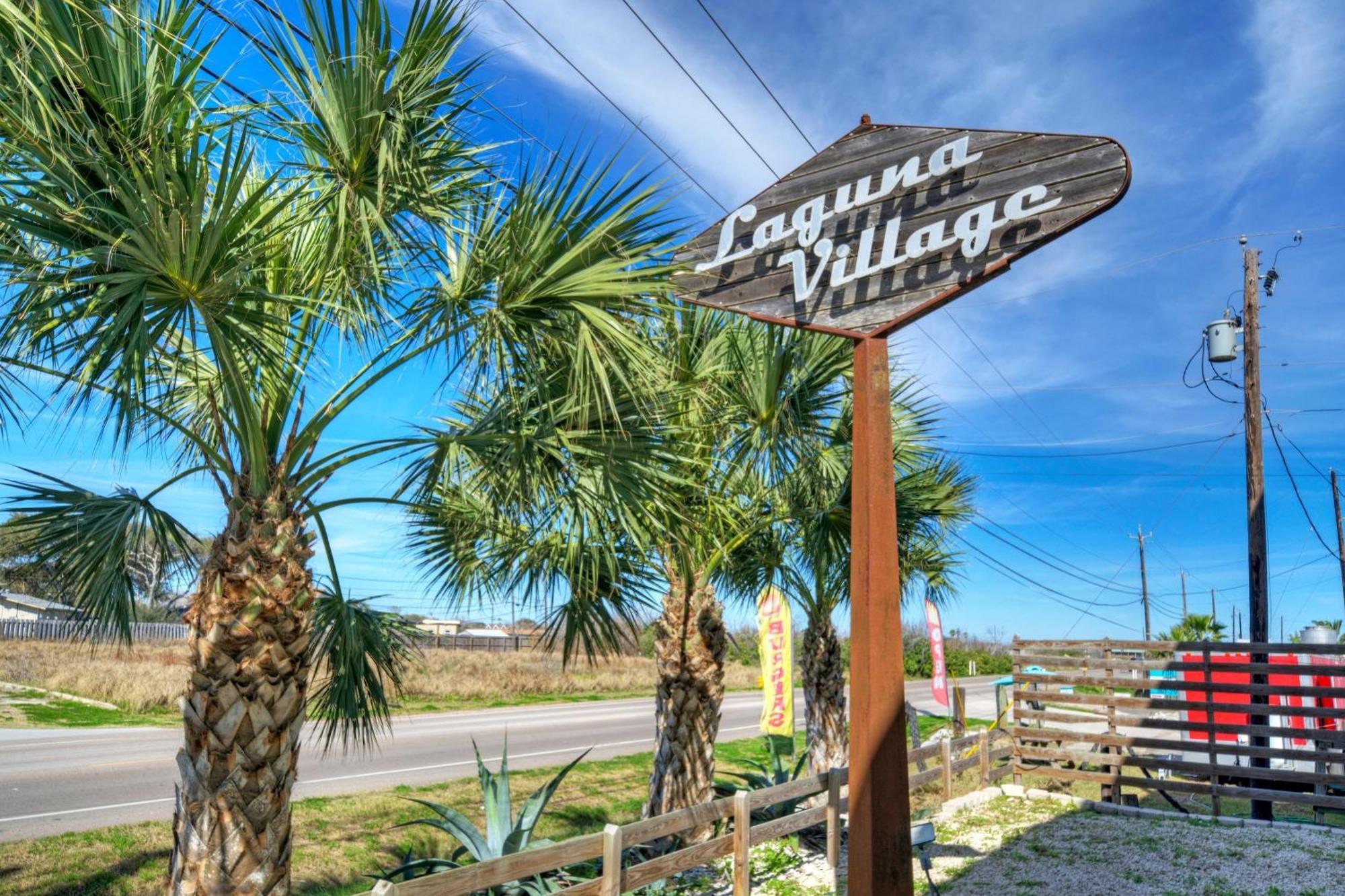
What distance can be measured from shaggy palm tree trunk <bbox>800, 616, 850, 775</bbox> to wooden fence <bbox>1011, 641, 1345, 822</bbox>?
2.37 meters

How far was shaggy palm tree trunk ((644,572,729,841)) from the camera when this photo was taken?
8148 mm

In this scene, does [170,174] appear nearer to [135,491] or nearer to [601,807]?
[135,491]

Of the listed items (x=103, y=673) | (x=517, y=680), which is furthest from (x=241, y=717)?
(x=517, y=680)

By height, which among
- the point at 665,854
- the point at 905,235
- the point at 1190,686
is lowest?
the point at 665,854

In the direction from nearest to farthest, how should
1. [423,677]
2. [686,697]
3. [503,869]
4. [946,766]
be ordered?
1. [503,869]
2. [686,697]
3. [946,766]
4. [423,677]

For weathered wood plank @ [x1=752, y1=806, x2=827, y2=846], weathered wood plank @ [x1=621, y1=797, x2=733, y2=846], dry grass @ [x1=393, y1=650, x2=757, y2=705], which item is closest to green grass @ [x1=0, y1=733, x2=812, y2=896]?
weathered wood plank @ [x1=752, y1=806, x2=827, y2=846]

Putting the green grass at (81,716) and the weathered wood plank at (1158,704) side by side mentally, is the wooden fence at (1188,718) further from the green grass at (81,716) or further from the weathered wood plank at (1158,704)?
the green grass at (81,716)

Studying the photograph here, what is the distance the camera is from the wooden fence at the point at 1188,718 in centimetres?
923

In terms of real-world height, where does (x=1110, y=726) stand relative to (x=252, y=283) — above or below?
below

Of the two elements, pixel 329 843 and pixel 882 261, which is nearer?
pixel 882 261

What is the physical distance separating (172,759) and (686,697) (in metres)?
9.17

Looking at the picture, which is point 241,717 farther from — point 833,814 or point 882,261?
point 833,814

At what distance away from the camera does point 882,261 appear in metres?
4.20

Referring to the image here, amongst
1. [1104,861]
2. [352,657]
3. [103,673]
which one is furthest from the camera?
[103,673]
